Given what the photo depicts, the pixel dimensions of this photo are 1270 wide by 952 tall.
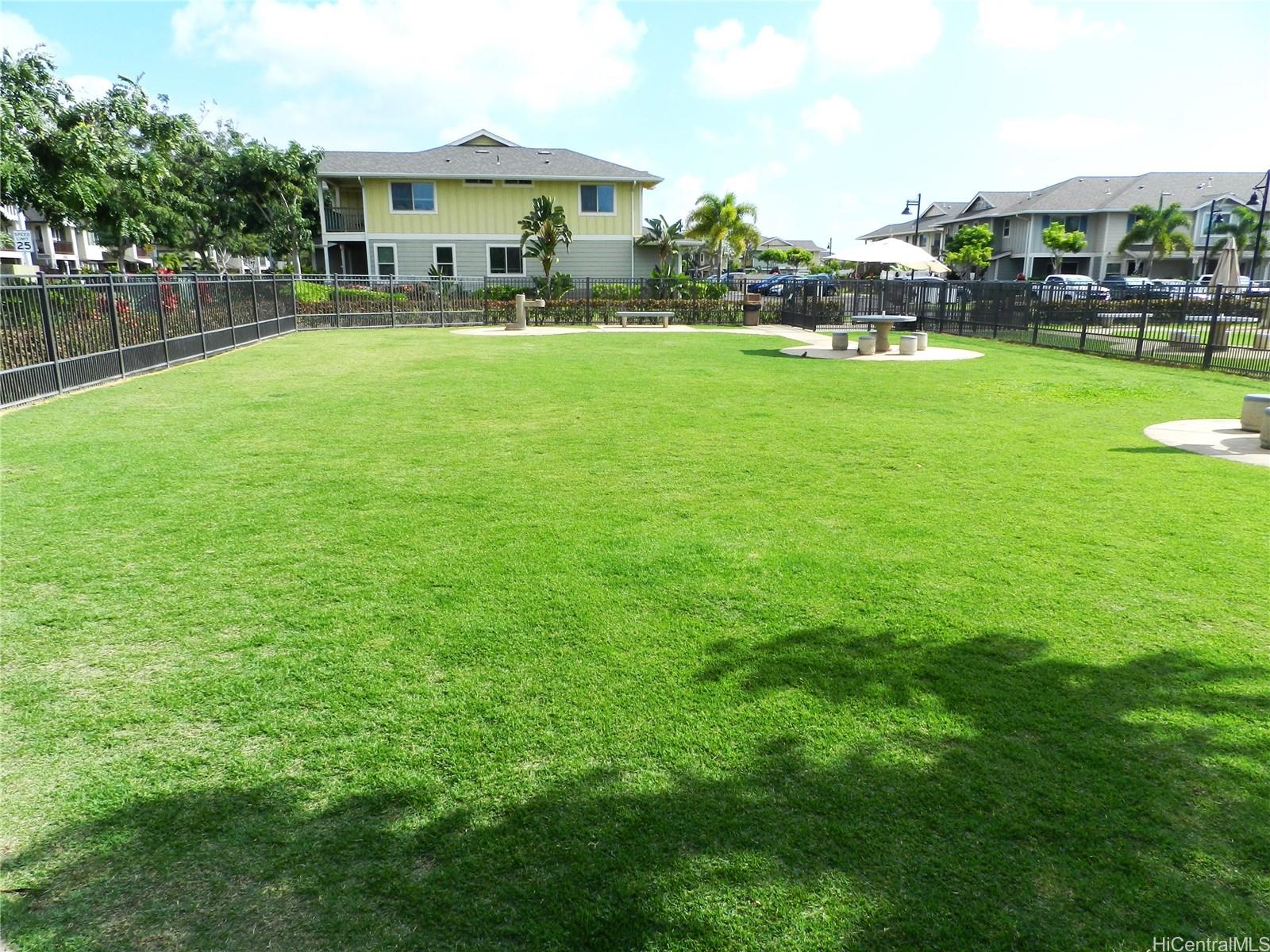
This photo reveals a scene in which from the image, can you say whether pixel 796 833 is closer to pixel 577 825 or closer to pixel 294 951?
pixel 577 825

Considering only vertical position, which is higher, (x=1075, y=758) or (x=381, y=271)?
(x=381, y=271)

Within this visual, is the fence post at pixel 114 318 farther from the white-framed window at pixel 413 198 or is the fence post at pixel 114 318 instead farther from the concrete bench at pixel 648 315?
the white-framed window at pixel 413 198

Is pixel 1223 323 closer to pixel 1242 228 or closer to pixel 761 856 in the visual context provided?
pixel 761 856

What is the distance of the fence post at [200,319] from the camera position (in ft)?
56.7

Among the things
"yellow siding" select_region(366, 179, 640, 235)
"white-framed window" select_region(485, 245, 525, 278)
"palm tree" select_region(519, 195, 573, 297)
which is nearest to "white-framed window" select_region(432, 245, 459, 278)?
"yellow siding" select_region(366, 179, 640, 235)

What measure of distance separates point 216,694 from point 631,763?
200 cm

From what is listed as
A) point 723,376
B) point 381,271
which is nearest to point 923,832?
point 723,376

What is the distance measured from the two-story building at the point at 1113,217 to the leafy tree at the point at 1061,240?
4.97 ft

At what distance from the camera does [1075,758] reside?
10.7 ft

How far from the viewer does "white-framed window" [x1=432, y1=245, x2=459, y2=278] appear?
3744 centimetres

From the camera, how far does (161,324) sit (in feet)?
51.5

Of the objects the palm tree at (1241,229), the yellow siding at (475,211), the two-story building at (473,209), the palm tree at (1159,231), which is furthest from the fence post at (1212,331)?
the palm tree at (1159,231)

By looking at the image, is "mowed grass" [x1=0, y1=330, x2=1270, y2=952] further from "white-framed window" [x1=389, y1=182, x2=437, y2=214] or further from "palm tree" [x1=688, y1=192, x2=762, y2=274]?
"palm tree" [x1=688, y1=192, x2=762, y2=274]
